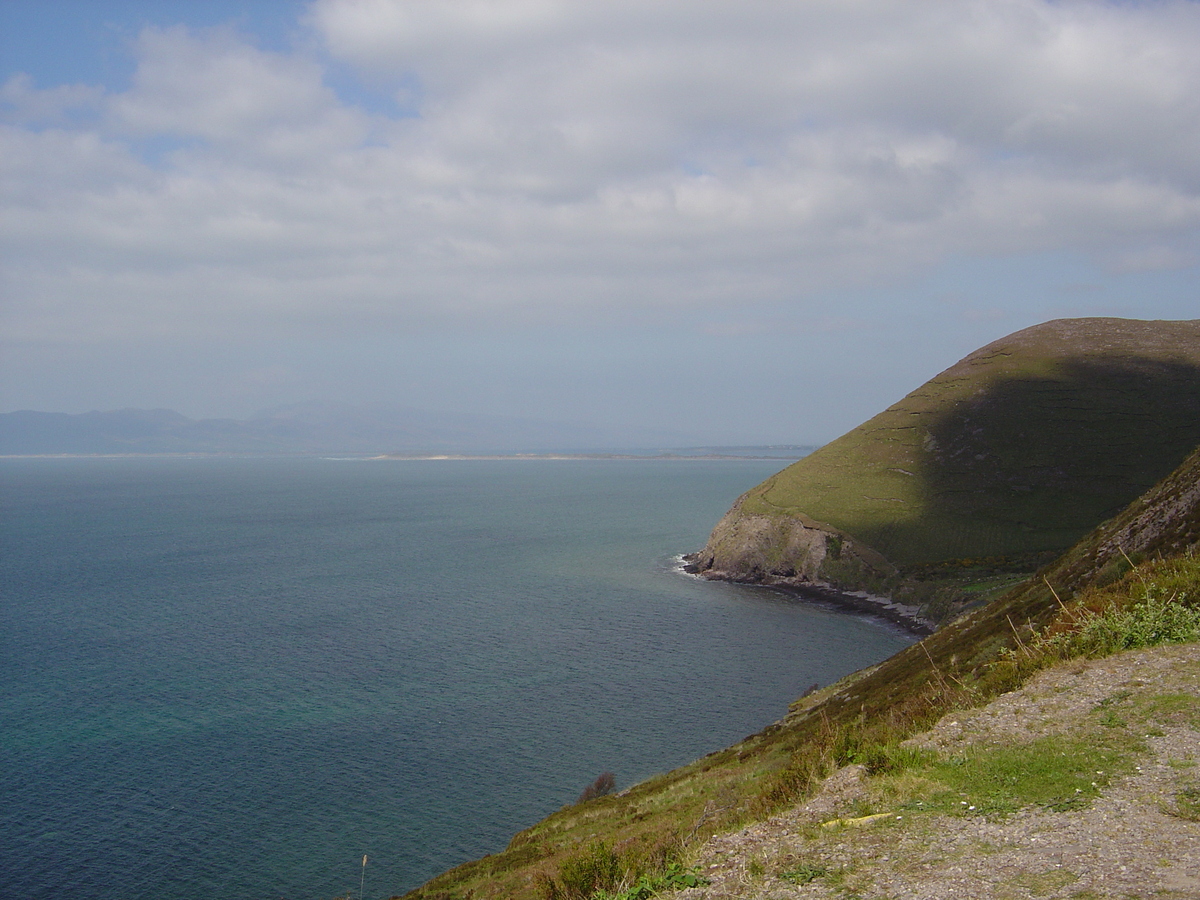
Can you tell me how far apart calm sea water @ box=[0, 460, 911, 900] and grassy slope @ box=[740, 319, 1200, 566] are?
1121 inches

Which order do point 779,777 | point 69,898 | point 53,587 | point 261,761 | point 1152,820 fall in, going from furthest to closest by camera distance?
point 53,587
point 261,761
point 69,898
point 779,777
point 1152,820

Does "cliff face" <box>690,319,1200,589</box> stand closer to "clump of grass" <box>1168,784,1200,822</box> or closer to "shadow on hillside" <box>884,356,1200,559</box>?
"shadow on hillside" <box>884,356,1200,559</box>

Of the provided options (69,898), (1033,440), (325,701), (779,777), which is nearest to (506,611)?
(325,701)

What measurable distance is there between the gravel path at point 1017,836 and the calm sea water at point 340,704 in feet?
105

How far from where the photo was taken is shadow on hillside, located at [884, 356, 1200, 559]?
116 meters

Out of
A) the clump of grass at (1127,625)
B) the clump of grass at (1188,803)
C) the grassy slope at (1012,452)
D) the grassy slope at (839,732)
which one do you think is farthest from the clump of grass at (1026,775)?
the grassy slope at (1012,452)

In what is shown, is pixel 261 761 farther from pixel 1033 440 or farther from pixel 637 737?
pixel 1033 440

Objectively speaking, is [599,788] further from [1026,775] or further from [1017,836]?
[1017,836]

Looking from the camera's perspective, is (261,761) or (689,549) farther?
(689,549)

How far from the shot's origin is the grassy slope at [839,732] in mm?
16344

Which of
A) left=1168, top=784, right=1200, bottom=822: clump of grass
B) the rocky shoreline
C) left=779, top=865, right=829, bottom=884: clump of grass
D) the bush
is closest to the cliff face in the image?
the rocky shoreline

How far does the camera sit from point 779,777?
15859 millimetres

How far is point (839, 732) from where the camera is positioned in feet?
54.8

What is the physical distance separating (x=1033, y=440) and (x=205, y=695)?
137m
